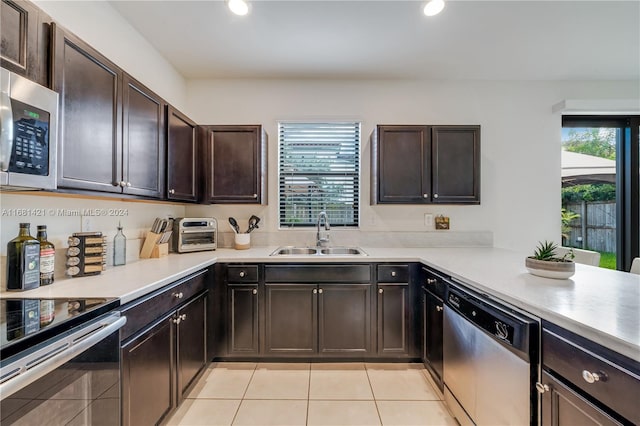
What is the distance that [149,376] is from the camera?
135cm

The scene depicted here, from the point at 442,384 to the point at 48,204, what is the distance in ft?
8.65

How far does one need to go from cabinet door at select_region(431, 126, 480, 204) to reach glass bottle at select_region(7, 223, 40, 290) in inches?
108

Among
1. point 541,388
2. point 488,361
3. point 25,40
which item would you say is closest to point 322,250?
point 488,361

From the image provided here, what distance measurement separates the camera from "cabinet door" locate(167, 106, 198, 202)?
2.03 meters

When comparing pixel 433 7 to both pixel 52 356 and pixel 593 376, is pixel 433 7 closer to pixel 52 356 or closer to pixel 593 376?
pixel 593 376

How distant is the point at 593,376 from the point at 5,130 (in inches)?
80.0

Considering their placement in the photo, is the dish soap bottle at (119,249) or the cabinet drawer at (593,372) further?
the dish soap bottle at (119,249)

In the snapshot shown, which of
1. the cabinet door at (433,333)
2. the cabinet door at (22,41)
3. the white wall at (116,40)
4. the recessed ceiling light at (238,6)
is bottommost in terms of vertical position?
the cabinet door at (433,333)

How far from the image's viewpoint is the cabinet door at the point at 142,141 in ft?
5.17

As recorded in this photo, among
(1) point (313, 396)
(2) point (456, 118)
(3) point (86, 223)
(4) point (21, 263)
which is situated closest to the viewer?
(4) point (21, 263)

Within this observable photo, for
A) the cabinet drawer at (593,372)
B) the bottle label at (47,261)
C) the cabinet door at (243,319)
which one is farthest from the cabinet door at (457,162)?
the bottle label at (47,261)

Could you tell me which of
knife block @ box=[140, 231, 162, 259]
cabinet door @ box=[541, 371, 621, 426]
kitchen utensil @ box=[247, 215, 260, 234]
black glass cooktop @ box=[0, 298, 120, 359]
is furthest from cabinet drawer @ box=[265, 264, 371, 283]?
cabinet door @ box=[541, 371, 621, 426]

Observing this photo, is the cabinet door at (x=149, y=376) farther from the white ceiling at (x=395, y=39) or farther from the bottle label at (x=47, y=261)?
the white ceiling at (x=395, y=39)

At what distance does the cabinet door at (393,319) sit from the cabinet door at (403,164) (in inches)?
33.2
